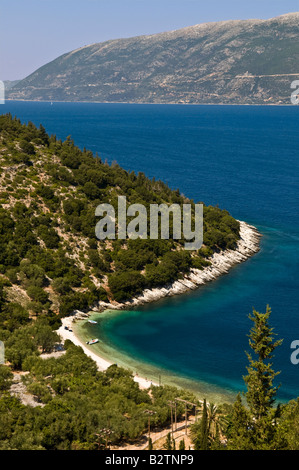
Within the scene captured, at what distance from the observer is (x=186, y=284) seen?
8450cm

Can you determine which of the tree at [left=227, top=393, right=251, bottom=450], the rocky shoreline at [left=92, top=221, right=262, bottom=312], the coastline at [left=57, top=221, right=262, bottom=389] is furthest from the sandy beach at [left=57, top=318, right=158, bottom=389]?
the tree at [left=227, top=393, right=251, bottom=450]

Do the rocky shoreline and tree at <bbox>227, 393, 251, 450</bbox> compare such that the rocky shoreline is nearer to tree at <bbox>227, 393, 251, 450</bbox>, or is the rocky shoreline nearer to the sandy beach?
the sandy beach

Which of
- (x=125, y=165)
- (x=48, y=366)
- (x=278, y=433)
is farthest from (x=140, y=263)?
(x=125, y=165)

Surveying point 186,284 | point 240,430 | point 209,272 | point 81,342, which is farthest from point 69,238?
point 240,430

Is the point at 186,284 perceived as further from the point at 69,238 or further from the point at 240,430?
the point at 240,430

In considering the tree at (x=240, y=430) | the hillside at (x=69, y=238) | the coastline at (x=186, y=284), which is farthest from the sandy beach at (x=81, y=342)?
the tree at (x=240, y=430)

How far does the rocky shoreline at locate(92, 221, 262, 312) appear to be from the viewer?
77625 mm

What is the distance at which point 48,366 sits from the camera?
52438 millimetres

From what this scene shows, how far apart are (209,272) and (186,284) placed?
737 centimetres

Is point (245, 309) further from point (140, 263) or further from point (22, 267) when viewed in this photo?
point (22, 267)

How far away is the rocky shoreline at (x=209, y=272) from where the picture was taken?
7762 cm

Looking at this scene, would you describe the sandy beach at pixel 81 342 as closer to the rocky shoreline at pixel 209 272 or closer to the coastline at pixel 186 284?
the coastline at pixel 186 284
